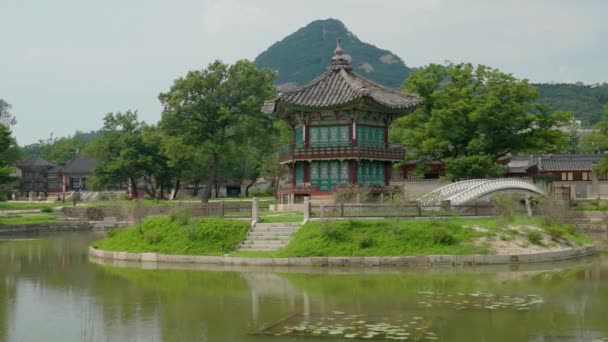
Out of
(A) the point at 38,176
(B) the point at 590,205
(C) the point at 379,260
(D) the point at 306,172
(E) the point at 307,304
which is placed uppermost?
(A) the point at 38,176

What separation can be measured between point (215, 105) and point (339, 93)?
2369 centimetres

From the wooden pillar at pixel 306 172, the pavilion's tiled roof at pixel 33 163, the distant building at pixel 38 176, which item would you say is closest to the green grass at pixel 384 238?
the wooden pillar at pixel 306 172

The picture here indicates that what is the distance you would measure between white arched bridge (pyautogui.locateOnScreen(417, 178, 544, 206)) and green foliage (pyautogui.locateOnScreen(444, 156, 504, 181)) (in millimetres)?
9166

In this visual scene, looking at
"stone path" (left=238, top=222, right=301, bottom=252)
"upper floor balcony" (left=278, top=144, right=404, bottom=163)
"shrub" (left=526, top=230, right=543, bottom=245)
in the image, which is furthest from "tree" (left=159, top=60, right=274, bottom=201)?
"shrub" (left=526, top=230, right=543, bottom=245)

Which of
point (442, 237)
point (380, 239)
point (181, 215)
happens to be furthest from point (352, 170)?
point (442, 237)

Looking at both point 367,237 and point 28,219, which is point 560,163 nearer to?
point 367,237

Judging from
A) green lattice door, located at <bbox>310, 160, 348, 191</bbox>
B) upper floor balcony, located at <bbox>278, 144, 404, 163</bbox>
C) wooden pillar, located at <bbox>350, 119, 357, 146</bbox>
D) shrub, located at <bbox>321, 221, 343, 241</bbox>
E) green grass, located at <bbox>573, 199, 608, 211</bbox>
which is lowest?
shrub, located at <bbox>321, 221, 343, 241</bbox>

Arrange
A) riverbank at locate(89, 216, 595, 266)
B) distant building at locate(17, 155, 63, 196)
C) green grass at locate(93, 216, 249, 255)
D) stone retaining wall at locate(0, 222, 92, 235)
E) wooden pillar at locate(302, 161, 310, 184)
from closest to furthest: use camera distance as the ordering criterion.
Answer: riverbank at locate(89, 216, 595, 266)
green grass at locate(93, 216, 249, 255)
wooden pillar at locate(302, 161, 310, 184)
stone retaining wall at locate(0, 222, 92, 235)
distant building at locate(17, 155, 63, 196)

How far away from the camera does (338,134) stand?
48125 millimetres

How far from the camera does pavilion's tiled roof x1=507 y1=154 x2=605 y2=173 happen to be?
244ft

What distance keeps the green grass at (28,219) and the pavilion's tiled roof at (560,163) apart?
48645 mm

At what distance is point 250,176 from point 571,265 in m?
69.0

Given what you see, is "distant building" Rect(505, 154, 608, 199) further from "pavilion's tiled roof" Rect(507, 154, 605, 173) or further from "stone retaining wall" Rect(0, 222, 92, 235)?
"stone retaining wall" Rect(0, 222, 92, 235)

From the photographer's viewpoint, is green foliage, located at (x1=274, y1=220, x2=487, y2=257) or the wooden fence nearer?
green foliage, located at (x1=274, y1=220, x2=487, y2=257)
